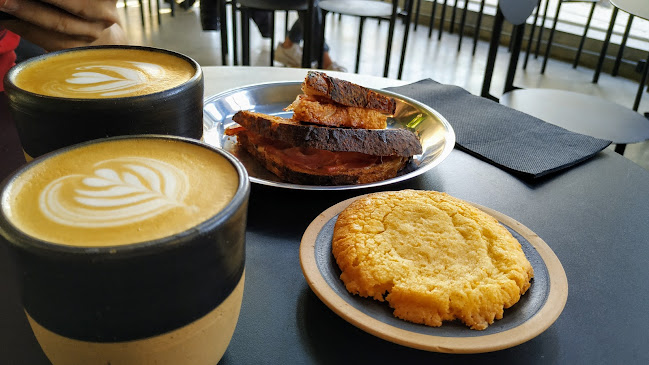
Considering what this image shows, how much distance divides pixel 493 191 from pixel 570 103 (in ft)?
4.82

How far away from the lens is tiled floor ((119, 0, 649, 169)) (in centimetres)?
421

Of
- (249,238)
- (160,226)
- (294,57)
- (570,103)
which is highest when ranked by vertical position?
(160,226)

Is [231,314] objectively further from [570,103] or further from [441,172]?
[570,103]

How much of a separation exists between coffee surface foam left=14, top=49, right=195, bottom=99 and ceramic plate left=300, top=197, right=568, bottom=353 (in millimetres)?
299

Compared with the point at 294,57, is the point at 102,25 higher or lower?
higher

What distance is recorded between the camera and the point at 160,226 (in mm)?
419

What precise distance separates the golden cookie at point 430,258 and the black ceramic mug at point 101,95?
0.27 metres

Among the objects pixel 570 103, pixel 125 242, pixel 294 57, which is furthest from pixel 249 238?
pixel 294 57

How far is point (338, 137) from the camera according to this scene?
93cm

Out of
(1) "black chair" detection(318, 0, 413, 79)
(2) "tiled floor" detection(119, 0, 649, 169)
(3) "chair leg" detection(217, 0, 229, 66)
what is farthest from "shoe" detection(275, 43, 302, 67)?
(3) "chair leg" detection(217, 0, 229, 66)

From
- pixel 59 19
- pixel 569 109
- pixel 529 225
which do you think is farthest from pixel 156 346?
pixel 569 109

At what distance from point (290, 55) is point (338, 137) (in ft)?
11.4

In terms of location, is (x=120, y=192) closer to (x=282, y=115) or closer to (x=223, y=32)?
(x=282, y=115)

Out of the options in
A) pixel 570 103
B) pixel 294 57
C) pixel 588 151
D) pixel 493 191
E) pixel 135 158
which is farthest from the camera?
pixel 294 57
